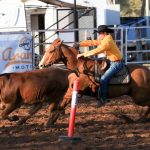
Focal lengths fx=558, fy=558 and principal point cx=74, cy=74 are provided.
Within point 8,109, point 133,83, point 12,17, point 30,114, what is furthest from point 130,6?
point 8,109

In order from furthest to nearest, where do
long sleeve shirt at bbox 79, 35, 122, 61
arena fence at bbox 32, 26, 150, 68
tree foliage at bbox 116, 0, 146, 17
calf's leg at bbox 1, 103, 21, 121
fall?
1. tree foliage at bbox 116, 0, 146, 17
2. arena fence at bbox 32, 26, 150, 68
3. long sleeve shirt at bbox 79, 35, 122, 61
4. calf's leg at bbox 1, 103, 21, 121

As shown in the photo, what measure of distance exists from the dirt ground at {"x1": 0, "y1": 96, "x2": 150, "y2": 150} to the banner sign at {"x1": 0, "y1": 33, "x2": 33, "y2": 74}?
9.87 ft

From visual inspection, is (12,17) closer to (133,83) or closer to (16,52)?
(16,52)

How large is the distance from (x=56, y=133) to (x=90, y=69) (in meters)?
1.87

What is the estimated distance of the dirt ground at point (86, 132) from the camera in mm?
8250

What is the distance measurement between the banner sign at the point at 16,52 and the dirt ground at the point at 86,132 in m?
3.01

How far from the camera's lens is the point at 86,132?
9.63m

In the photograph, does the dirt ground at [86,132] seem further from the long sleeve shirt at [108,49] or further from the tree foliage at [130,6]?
the tree foliage at [130,6]

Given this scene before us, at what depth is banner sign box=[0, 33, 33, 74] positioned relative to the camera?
15.8 m

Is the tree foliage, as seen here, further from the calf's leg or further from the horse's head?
the calf's leg

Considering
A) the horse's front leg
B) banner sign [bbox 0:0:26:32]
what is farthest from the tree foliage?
the horse's front leg

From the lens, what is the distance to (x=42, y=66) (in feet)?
39.6

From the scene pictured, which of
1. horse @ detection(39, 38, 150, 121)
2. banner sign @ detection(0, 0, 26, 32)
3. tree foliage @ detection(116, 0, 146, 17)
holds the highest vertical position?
tree foliage @ detection(116, 0, 146, 17)

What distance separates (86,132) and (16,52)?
674 cm
